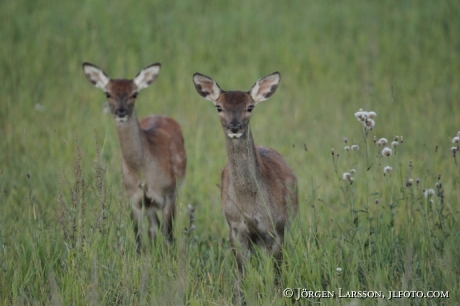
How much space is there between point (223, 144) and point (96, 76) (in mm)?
3099

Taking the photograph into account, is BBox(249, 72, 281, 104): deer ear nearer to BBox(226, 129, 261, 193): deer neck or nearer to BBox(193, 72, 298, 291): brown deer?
BBox(193, 72, 298, 291): brown deer

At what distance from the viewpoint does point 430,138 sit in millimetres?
10891

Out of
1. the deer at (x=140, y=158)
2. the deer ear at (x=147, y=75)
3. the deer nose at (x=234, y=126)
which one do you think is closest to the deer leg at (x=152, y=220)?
the deer at (x=140, y=158)

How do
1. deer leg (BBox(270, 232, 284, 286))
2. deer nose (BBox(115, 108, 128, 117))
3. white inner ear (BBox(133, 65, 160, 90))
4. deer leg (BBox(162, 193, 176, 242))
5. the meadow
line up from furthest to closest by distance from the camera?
white inner ear (BBox(133, 65, 160, 90))
deer leg (BBox(162, 193, 176, 242))
deer nose (BBox(115, 108, 128, 117))
deer leg (BBox(270, 232, 284, 286))
the meadow

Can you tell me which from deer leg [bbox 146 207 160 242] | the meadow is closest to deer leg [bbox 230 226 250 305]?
the meadow

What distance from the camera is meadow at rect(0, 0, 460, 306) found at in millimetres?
5820

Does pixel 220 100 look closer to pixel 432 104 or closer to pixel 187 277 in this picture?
pixel 187 277

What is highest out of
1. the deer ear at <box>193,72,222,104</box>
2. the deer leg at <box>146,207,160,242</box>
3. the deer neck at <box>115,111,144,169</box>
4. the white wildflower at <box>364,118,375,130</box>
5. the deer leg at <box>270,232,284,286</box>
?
the deer ear at <box>193,72,222,104</box>

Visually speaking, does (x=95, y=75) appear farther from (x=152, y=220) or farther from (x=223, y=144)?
(x=223, y=144)

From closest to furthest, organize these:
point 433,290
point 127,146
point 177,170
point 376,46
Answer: point 433,290 < point 127,146 < point 177,170 < point 376,46

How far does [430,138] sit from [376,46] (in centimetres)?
460

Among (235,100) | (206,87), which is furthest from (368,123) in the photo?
(206,87)

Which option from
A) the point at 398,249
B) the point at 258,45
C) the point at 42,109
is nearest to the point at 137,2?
the point at 258,45

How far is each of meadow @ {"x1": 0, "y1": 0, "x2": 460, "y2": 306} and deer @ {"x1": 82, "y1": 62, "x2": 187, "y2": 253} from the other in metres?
0.31
